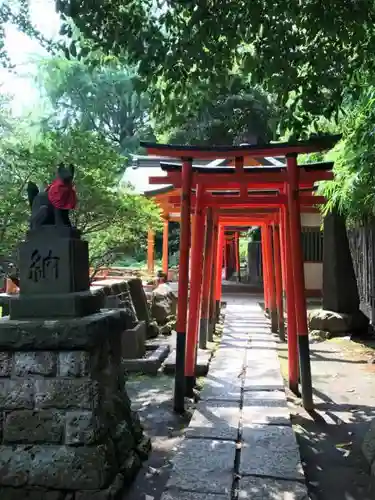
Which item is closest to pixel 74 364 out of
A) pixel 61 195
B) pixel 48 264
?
pixel 48 264

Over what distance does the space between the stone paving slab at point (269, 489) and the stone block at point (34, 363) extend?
1556 millimetres

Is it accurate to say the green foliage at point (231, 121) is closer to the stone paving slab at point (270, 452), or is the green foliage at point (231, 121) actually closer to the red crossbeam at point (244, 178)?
the red crossbeam at point (244, 178)

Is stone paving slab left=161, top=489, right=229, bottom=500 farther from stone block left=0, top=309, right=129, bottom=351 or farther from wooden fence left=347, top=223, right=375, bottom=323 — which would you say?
wooden fence left=347, top=223, right=375, bottom=323

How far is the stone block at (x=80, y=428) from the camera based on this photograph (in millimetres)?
3396

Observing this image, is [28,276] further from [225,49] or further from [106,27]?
[225,49]

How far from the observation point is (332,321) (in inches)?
404

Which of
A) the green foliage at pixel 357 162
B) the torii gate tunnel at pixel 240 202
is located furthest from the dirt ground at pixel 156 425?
the green foliage at pixel 357 162

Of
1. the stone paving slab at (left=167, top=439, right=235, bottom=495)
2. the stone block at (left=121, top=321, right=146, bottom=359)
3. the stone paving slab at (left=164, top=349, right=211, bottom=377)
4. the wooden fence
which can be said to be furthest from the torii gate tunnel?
the stone block at (left=121, top=321, right=146, bottom=359)

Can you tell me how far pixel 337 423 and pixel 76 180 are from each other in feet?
18.0

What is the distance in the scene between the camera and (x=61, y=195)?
387cm

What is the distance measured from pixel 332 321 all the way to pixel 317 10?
24.1 feet

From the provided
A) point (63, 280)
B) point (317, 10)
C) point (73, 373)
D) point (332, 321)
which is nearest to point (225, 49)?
point (317, 10)

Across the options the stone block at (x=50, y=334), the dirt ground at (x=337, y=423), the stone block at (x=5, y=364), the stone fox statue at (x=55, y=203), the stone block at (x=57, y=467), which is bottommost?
the dirt ground at (x=337, y=423)

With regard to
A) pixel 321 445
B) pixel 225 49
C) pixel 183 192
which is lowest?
pixel 321 445
